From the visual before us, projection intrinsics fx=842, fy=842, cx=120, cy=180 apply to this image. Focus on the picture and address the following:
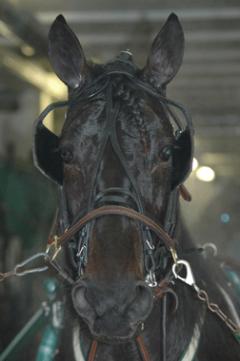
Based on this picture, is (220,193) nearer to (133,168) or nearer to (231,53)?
(231,53)

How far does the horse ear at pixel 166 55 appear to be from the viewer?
10.5ft

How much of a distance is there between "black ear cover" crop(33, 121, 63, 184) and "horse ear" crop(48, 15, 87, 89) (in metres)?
0.25

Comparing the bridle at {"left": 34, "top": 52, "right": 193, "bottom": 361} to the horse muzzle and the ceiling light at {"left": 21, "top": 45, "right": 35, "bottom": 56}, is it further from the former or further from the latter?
the ceiling light at {"left": 21, "top": 45, "right": 35, "bottom": 56}

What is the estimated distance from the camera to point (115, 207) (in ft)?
8.96

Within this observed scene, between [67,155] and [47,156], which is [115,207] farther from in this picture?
[47,156]

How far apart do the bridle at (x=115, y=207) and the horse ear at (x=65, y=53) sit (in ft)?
0.37

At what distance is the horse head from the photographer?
8.57 ft

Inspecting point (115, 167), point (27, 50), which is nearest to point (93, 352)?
point (115, 167)

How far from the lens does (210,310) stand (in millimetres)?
3346

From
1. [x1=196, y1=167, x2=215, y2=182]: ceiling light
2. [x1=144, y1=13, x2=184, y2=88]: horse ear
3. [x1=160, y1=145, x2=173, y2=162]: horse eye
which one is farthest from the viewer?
[x1=196, y1=167, x2=215, y2=182]: ceiling light

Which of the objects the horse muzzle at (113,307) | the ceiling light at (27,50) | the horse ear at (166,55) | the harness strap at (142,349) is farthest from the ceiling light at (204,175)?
the horse muzzle at (113,307)

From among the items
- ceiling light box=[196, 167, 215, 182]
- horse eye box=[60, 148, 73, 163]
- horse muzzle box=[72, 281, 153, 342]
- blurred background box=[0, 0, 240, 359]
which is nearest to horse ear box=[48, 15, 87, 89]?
horse eye box=[60, 148, 73, 163]

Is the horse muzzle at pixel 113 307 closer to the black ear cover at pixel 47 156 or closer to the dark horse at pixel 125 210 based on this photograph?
the dark horse at pixel 125 210

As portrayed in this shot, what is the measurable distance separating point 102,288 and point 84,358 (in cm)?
55
